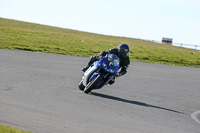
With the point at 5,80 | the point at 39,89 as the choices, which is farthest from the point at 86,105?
the point at 5,80

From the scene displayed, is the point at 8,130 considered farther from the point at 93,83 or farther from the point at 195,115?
the point at 195,115

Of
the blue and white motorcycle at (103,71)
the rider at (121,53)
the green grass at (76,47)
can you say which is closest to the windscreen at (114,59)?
the blue and white motorcycle at (103,71)

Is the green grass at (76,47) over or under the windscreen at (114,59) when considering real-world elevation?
under

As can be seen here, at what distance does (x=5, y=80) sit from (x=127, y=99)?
3.45 m

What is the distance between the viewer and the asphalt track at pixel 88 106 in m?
6.67

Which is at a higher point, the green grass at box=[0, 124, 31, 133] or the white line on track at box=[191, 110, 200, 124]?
the green grass at box=[0, 124, 31, 133]

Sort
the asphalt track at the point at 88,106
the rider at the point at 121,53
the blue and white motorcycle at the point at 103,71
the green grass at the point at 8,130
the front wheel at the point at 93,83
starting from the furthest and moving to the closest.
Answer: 1. the rider at the point at 121,53
2. the blue and white motorcycle at the point at 103,71
3. the front wheel at the point at 93,83
4. the asphalt track at the point at 88,106
5. the green grass at the point at 8,130

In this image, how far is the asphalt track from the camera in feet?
21.9

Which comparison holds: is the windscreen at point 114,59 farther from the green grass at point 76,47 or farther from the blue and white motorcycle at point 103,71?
the green grass at point 76,47

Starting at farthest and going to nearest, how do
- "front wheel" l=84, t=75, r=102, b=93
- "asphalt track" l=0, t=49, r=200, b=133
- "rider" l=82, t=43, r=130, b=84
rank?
"rider" l=82, t=43, r=130, b=84, "front wheel" l=84, t=75, r=102, b=93, "asphalt track" l=0, t=49, r=200, b=133

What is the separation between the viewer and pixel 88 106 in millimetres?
8742

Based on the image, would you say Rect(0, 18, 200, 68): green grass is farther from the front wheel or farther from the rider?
the front wheel

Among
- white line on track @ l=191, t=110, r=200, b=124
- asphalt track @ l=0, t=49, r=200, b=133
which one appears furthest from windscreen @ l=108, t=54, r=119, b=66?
white line on track @ l=191, t=110, r=200, b=124

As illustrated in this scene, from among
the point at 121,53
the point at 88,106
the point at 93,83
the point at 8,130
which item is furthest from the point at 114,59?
the point at 8,130
